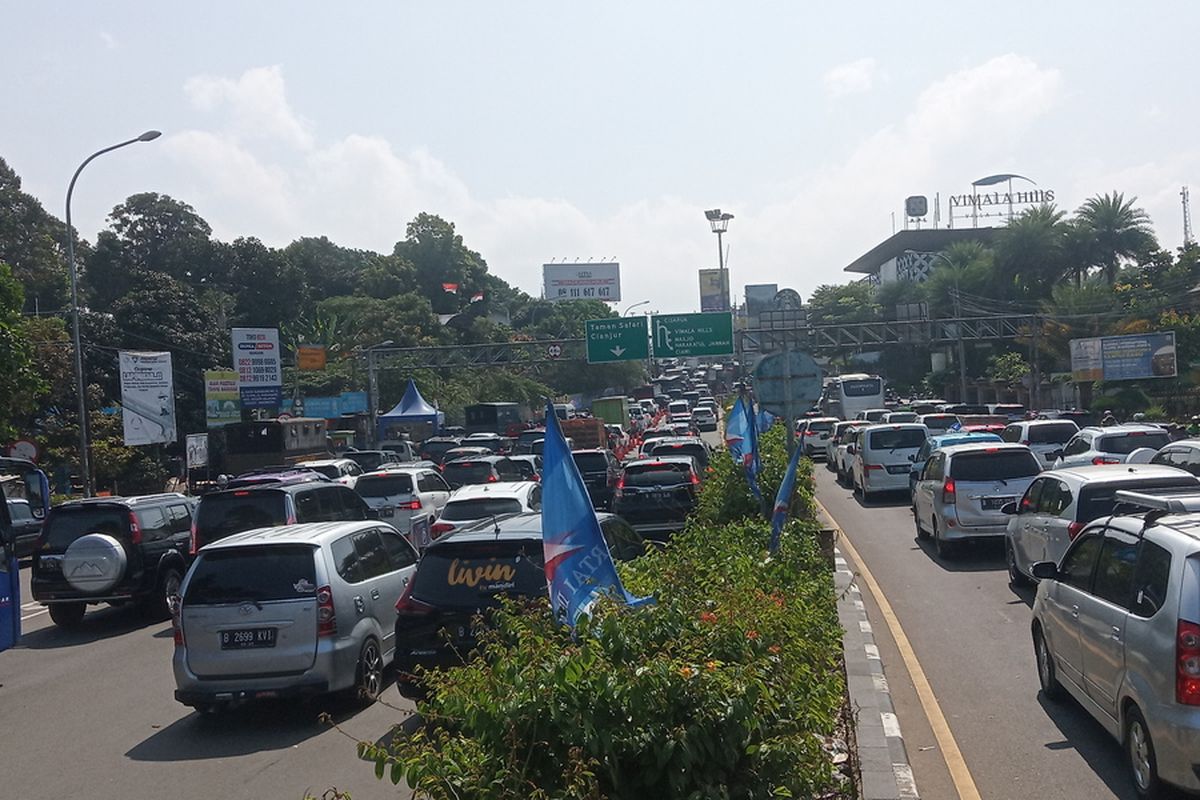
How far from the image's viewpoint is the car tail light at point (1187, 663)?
5949 millimetres

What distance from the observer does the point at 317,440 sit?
1629 inches

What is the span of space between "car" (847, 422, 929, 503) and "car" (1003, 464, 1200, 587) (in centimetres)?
1250

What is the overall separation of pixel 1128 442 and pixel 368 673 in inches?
592

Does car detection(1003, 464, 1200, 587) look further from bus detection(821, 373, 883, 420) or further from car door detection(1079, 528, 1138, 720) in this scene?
bus detection(821, 373, 883, 420)

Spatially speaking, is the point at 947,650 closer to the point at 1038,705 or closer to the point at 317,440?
the point at 1038,705

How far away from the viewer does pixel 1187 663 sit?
19.7 feet

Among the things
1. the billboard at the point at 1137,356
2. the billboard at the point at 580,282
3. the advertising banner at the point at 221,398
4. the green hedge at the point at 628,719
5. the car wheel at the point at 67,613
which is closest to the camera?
the green hedge at the point at 628,719

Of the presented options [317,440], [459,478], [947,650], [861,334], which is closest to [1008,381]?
[861,334]

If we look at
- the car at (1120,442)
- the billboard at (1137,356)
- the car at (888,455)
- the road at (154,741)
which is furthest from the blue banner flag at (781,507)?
the billboard at (1137,356)

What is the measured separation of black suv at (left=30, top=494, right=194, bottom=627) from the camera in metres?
15.5

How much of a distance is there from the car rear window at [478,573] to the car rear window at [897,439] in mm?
18674

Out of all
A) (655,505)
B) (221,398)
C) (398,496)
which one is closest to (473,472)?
(398,496)

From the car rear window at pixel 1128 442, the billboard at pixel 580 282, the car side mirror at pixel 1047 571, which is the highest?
the billboard at pixel 580 282

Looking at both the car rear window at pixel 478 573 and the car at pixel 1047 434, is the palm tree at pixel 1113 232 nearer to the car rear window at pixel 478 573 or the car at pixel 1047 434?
the car at pixel 1047 434
